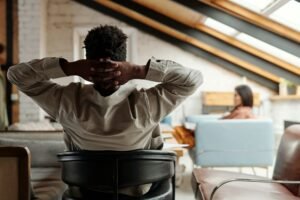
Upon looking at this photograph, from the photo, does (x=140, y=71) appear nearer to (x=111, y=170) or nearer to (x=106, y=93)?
(x=106, y=93)

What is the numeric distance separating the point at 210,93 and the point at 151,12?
1.91m

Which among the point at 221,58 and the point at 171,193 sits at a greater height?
the point at 221,58

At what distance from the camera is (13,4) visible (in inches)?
251

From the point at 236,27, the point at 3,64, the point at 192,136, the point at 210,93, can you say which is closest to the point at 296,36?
the point at 236,27

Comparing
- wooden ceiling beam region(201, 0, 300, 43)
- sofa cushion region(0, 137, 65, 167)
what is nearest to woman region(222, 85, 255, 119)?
wooden ceiling beam region(201, 0, 300, 43)

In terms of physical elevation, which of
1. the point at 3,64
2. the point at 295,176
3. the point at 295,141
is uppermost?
the point at 3,64

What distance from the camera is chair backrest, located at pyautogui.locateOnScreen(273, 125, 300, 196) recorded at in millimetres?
2277

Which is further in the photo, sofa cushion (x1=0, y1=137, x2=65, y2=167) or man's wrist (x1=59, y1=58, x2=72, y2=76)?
sofa cushion (x1=0, y1=137, x2=65, y2=167)

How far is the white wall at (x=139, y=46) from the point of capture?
7.12 m

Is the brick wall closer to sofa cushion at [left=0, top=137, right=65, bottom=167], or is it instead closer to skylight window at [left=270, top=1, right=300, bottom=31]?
sofa cushion at [left=0, top=137, right=65, bottom=167]

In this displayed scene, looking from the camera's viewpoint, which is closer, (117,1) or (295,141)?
(295,141)

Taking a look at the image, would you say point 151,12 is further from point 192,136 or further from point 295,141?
point 295,141

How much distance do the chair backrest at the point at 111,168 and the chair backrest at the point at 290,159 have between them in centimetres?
122

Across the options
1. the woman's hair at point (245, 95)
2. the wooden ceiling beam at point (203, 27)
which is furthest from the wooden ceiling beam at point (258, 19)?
the wooden ceiling beam at point (203, 27)
